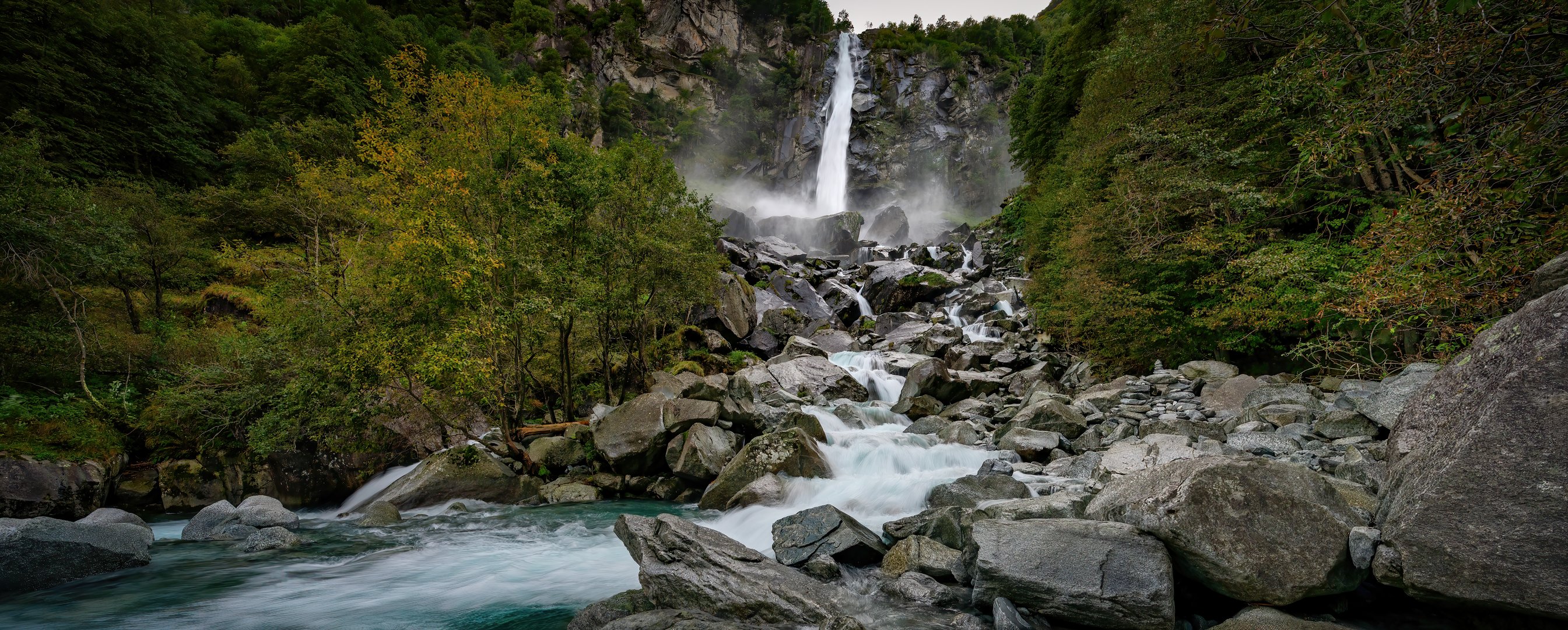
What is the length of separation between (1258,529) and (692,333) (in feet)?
64.3

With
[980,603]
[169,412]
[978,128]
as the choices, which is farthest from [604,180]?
[978,128]

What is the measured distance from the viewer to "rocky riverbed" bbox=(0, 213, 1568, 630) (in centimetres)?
350

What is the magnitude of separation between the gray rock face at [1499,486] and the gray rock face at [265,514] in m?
13.6

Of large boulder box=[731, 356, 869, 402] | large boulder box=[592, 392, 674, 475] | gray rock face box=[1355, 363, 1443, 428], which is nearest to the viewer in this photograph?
gray rock face box=[1355, 363, 1443, 428]

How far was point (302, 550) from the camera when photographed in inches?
306

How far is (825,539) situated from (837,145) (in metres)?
67.5

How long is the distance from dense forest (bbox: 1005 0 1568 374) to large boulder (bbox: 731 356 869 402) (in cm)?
693

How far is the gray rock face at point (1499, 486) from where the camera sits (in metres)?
3.02

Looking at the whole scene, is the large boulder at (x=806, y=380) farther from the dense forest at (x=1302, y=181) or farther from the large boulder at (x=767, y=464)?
the dense forest at (x=1302, y=181)

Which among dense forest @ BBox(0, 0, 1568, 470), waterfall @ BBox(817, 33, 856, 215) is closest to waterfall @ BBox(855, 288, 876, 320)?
dense forest @ BBox(0, 0, 1568, 470)

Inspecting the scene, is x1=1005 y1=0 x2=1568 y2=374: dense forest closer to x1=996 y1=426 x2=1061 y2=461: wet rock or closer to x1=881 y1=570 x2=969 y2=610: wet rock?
x1=996 y1=426 x2=1061 y2=461: wet rock

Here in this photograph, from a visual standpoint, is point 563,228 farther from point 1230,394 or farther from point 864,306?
point 864,306

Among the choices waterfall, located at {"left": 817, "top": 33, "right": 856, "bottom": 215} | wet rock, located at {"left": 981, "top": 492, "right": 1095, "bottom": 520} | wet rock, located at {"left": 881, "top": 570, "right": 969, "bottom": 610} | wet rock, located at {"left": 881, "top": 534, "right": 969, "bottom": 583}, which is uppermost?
waterfall, located at {"left": 817, "top": 33, "right": 856, "bottom": 215}

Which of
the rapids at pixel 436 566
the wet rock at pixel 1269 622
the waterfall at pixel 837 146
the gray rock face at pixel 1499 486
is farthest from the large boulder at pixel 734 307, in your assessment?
the waterfall at pixel 837 146
